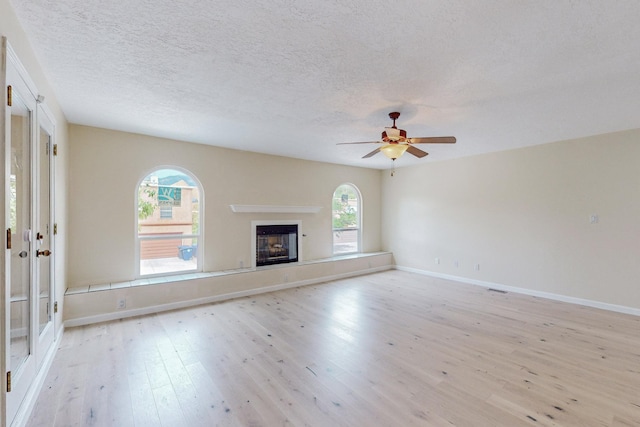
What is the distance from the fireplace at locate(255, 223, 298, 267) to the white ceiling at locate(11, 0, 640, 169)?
222cm

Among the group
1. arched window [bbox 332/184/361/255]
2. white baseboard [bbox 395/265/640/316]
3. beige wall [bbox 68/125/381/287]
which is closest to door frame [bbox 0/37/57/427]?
beige wall [bbox 68/125/381/287]

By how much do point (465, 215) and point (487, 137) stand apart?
1.89 metres

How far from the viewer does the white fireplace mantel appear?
5.03 m

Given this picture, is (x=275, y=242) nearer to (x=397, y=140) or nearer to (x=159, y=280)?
(x=159, y=280)

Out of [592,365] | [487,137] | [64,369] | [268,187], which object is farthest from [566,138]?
[64,369]

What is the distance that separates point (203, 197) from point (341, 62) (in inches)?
134

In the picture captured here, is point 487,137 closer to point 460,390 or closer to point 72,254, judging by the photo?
point 460,390

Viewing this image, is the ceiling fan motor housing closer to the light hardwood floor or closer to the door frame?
the light hardwood floor

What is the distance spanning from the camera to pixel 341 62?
2193mm

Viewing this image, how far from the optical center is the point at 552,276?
4602 millimetres

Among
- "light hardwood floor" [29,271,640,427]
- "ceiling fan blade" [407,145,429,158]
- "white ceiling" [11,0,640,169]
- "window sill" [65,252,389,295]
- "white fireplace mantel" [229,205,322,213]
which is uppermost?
"white ceiling" [11,0,640,169]

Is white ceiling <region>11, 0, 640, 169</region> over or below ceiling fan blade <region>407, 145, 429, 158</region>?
over

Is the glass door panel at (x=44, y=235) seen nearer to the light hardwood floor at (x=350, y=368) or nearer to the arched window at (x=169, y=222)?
the light hardwood floor at (x=350, y=368)

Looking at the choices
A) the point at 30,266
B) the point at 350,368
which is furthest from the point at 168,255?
the point at 350,368
